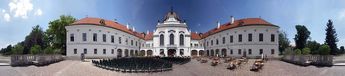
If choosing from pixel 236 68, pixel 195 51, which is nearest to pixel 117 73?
pixel 236 68

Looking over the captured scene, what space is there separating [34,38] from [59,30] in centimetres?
1326

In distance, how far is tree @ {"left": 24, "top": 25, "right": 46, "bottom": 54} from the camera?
62375 mm

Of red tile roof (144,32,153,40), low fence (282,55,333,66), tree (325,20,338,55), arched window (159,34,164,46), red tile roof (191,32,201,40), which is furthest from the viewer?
red tile roof (144,32,153,40)

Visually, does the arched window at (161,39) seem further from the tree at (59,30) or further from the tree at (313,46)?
the tree at (313,46)

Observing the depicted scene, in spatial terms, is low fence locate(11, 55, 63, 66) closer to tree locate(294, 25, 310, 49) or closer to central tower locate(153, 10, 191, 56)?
central tower locate(153, 10, 191, 56)

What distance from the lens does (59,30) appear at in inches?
2080

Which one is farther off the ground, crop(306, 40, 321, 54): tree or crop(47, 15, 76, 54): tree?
crop(47, 15, 76, 54): tree

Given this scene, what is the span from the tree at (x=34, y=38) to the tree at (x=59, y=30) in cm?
813

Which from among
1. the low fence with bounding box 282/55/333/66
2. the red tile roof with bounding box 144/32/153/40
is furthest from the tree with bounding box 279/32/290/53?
the low fence with bounding box 282/55/333/66

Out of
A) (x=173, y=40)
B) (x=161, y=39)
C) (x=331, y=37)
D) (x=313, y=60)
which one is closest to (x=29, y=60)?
(x=313, y=60)

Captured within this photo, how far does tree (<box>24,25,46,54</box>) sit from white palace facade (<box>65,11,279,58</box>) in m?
17.6

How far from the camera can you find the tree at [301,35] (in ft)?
198

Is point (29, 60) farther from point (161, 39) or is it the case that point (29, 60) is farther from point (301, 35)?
point (301, 35)

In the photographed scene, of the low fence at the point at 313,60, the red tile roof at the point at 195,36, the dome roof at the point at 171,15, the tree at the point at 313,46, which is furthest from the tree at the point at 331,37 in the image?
the low fence at the point at 313,60
